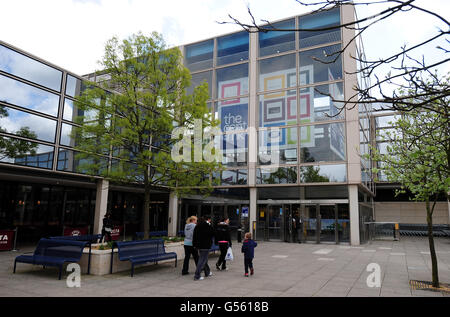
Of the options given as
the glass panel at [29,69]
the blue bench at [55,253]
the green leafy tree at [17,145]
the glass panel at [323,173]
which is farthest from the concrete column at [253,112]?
the blue bench at [55,253]

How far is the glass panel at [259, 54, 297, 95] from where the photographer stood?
23.5m

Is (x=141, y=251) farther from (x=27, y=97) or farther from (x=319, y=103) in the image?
(x=319, y=103)

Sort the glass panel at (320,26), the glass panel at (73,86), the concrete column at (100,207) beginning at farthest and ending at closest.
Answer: the glass panel at (320,26)
the concrete column at (100,207)
the glass panel at (73,86)

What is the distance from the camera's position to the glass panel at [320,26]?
22203 millimetres

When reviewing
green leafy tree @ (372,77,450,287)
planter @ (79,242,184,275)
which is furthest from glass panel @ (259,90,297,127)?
planter @ (79,242,184,275)

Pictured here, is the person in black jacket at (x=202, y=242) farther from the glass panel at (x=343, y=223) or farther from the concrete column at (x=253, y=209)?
the concrete column at (x=253, y=209)

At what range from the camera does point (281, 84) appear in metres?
23.7

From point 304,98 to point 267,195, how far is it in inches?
286

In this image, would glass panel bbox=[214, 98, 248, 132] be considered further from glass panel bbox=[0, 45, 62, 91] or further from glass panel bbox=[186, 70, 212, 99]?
glass panel bbox=[0, 45, 62, 91]

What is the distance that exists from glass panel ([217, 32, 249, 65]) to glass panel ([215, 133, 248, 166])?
20.4 ft

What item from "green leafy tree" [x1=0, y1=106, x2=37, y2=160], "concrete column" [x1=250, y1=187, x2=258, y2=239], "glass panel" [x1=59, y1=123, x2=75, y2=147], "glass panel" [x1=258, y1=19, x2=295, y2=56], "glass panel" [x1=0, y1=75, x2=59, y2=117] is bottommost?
"concrete column" [x1=250, y1=187, x2=258, y2=239]

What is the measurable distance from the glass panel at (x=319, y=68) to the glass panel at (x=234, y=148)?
5876 mm


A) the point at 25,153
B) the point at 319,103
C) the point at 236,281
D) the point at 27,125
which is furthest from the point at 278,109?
the point at 236,281

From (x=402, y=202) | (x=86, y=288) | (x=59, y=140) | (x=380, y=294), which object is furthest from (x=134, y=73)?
(x=402, y=202)
